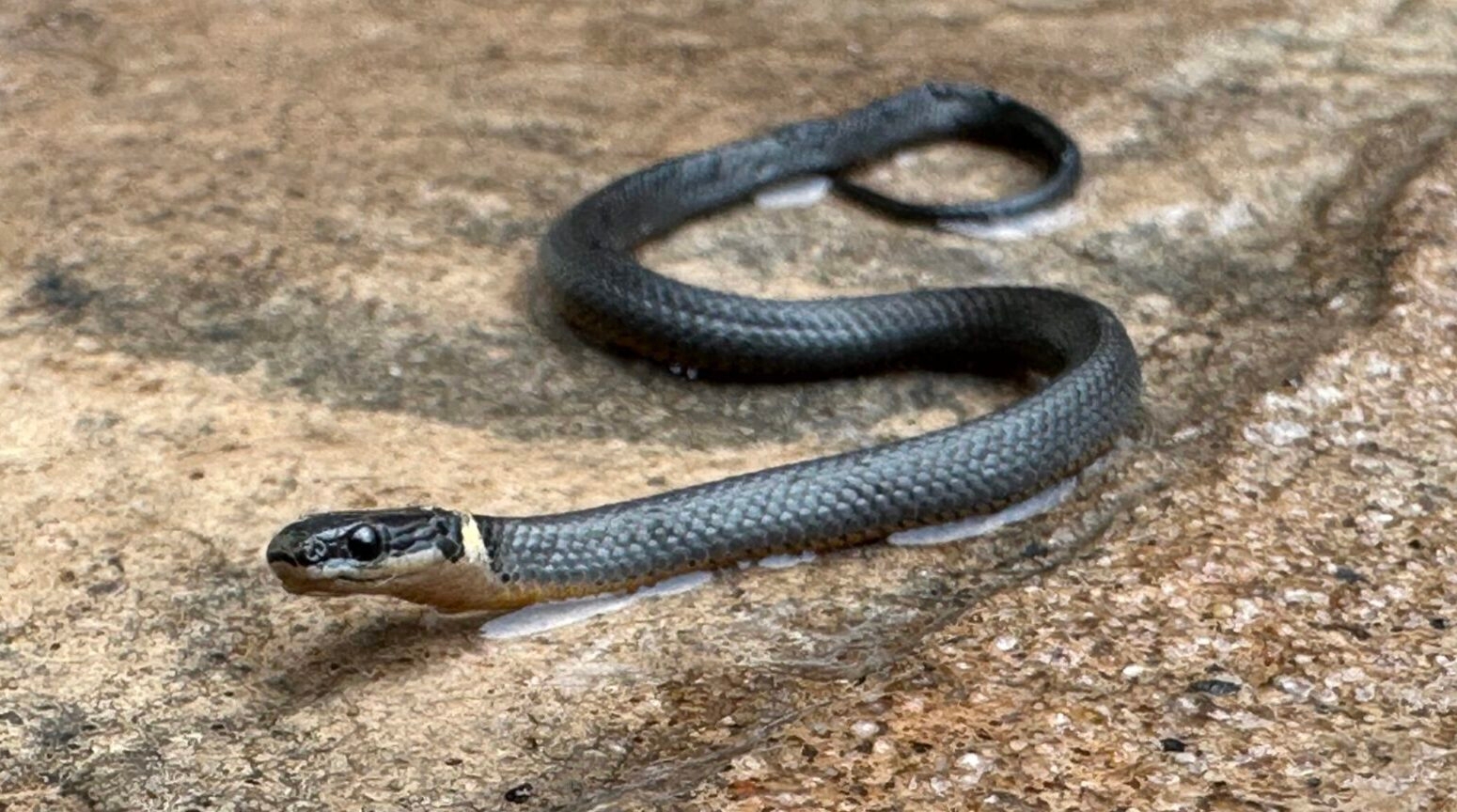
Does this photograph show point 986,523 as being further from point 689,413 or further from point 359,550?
point 359,550

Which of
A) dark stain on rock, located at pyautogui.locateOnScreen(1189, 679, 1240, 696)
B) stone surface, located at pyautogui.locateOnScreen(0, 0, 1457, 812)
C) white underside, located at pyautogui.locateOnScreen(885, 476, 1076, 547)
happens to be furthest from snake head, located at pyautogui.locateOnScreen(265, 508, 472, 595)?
dark stain on rock, located at pyautogui.locateOnScreen(1189, 679, 1240, 696)

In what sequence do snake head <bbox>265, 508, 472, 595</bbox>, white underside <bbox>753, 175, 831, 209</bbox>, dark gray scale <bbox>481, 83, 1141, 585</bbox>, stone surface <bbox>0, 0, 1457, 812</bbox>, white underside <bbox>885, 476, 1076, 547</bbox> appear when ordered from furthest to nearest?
white underside <bbox>753, 175, 831, 209</bbox> < white underside <bbox>885, 476, 1076, 547</bbox> < dark gray scale <bbox>481, 83, 1141, 585</bbox> < snake head <bbox>265, 508, 472, 595</bbox> < stone surface <bbox>0, 0, 1457, 812</bbox>

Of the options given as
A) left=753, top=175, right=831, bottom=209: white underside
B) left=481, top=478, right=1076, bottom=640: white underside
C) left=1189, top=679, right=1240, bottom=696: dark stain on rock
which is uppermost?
left=1189, top=679, right=1240, bottom=696: dark stain on rock

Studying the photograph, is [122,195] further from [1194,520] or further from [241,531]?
[1194,520]

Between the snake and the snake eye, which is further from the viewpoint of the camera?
the snake

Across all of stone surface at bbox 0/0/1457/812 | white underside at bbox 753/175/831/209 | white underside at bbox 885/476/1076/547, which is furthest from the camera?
white underside at bbox 753/175/831/209

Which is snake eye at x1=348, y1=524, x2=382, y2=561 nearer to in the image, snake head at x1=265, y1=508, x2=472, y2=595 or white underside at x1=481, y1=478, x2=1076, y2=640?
snake head at x1=265, y1=508, x2=472, y2=595

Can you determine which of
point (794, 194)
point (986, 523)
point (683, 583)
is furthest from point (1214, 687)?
point (794, 194)
